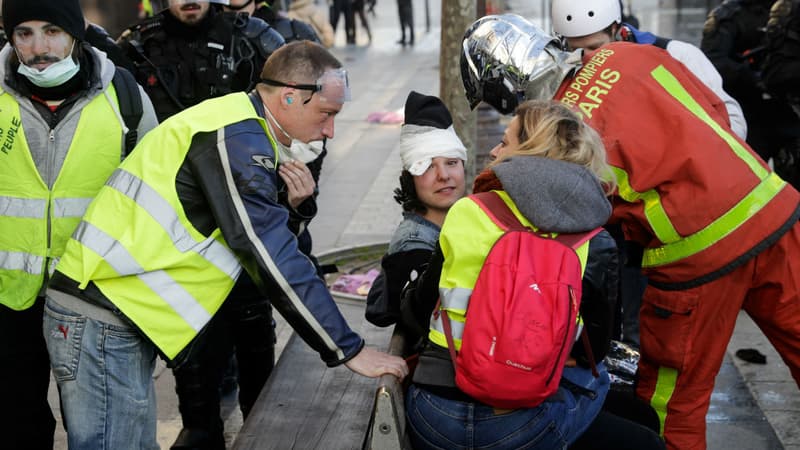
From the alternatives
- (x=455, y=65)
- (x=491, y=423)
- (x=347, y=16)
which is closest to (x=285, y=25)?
(x=455, y=65)

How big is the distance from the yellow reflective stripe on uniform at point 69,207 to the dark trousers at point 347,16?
16636 mm

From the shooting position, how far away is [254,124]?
3.00m

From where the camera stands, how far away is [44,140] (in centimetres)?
337

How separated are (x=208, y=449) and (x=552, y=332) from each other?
2.09 metres

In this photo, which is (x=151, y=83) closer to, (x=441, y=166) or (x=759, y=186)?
(x=441, y=166)

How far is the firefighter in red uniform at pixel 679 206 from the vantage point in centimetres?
344

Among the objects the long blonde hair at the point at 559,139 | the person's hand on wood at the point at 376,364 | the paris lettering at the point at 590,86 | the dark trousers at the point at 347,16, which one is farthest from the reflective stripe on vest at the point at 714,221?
the dark trousers at the point at 347,16

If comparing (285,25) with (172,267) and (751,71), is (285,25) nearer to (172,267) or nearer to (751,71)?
(751,71)

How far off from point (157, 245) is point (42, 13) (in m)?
0.98

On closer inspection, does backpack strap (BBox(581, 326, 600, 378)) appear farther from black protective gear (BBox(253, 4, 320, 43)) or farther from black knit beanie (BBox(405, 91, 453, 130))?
black protective gear (BBox(253, 4, 320, 43))

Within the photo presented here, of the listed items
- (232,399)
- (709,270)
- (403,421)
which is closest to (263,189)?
(403,421)

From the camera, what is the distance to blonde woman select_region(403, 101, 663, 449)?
2744 millimetres

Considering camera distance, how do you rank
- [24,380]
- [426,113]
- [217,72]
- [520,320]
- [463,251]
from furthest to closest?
[217,72] < [426,113] < [24,380] < [463,251] < [520,320]

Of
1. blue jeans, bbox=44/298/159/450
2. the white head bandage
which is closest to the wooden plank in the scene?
blue jeans, bbox=44/298/159/450
